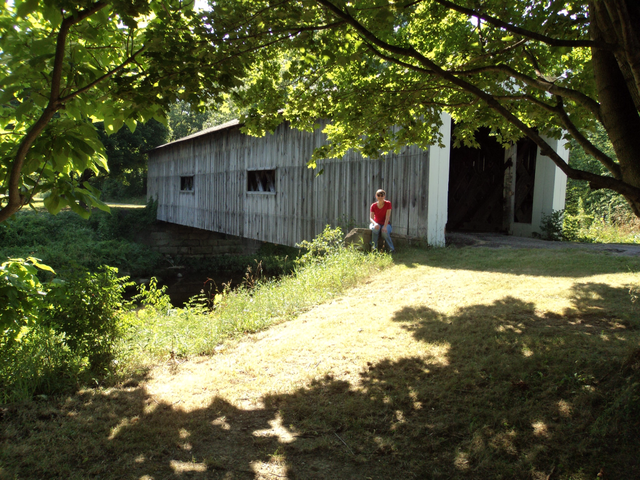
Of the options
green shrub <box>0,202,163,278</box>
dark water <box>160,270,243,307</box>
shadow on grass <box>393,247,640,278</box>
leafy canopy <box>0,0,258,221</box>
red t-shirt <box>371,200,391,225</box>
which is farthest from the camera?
green shrub <box>0,202,163,278</box>

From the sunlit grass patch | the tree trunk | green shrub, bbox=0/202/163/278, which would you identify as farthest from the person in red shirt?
green shrub, bbox=0/202/163/278

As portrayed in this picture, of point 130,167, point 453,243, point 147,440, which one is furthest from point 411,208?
point 130,167

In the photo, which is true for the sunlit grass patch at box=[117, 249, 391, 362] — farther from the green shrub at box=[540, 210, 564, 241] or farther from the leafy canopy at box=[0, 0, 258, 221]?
the green shrub at box=[540, 210, 564, 241]

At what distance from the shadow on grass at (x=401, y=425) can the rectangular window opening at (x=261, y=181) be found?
9.56m

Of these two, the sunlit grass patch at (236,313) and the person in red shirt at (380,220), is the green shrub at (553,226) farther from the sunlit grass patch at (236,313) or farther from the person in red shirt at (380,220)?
the sunlit grass patch at (236,313)

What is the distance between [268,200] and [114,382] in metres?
9.26

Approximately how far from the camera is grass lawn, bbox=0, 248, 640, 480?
256 cm

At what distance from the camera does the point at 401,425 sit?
296 centimetres

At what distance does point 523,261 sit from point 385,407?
515cm

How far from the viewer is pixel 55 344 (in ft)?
13.7

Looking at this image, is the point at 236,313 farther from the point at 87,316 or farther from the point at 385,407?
the point at 385,407

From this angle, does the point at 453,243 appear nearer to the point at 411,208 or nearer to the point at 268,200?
the point at 411,208

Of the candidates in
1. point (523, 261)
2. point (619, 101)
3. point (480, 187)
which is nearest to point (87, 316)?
point (619, 101)

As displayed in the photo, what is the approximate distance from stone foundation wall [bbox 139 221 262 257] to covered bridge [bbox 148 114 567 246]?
5.20m
